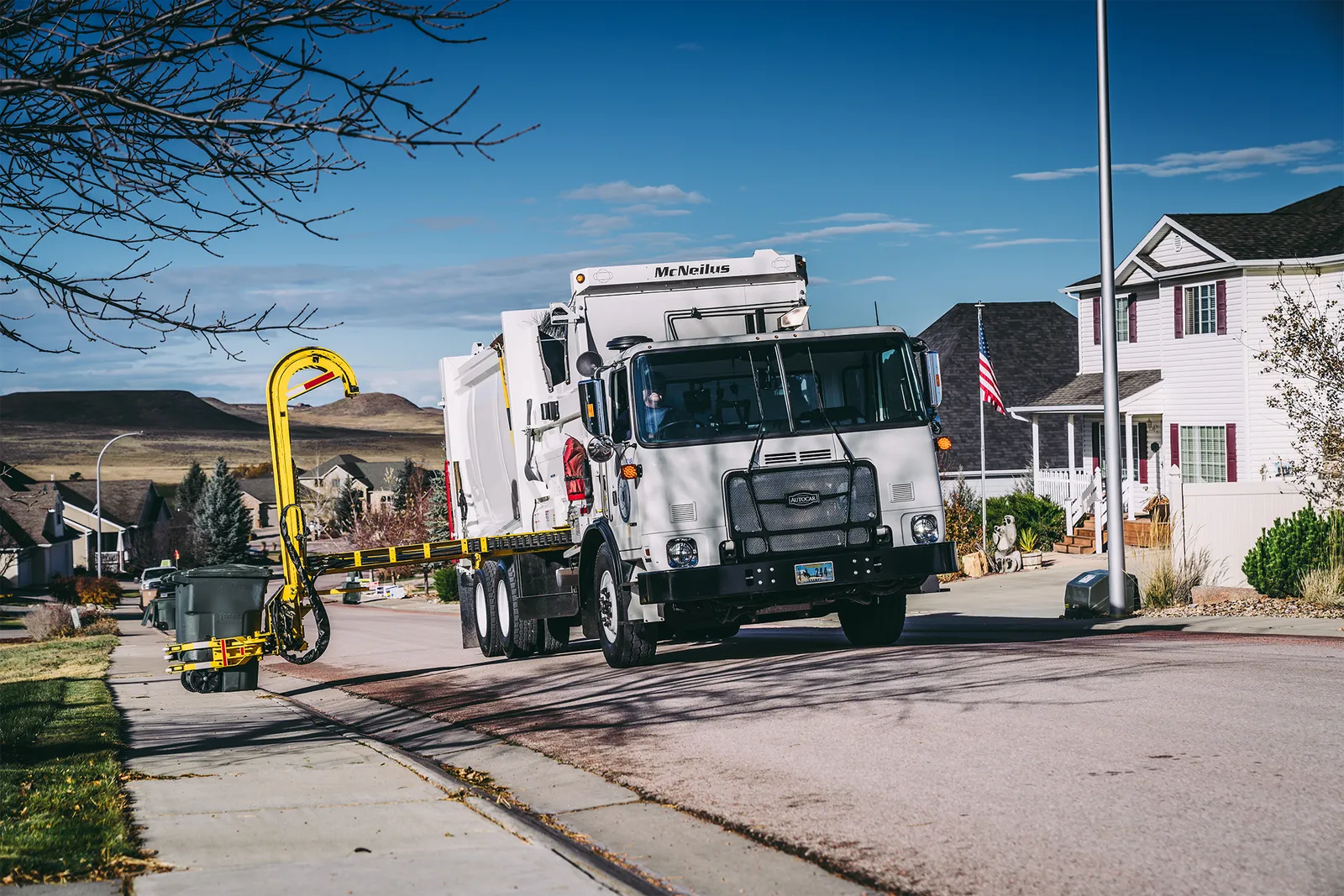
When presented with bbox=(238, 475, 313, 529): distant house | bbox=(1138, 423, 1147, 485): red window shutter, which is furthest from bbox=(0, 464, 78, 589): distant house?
bbox=(238, 475, 313, 529): distant house

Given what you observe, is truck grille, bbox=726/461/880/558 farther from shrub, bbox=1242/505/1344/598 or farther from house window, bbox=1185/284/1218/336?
house window, bbox=1185/284/1218/336

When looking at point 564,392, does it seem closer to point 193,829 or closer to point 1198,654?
point 1198,654

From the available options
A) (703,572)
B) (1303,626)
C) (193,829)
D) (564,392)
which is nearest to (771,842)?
(193,829)

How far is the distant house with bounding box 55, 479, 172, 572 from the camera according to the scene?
3637 inches

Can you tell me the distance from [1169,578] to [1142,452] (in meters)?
18.0

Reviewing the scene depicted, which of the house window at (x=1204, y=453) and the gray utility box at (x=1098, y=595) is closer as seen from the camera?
the gray utility box at (x=1098, y=595)

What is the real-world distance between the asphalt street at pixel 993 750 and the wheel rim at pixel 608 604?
43 centimetres

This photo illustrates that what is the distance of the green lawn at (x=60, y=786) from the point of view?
18.9 ft

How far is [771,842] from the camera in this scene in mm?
6098

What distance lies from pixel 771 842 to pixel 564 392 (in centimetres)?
871

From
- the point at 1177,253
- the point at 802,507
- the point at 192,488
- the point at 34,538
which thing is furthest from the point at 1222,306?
the point at 192,488

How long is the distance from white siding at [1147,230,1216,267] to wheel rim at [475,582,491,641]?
853 inches

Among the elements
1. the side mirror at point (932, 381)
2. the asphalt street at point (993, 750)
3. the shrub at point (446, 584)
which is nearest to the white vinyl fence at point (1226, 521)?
the asphalt street at point (993, 750)

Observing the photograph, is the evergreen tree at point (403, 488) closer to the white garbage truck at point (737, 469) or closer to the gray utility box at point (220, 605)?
the gray utility box at point (220, 605)
